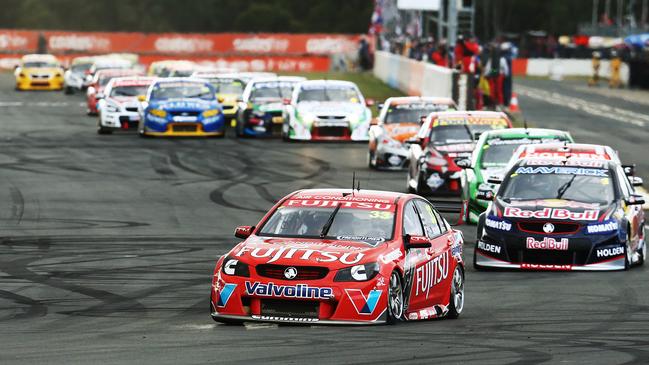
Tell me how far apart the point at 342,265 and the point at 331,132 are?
23328mm

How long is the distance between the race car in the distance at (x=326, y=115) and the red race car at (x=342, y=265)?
21.4m

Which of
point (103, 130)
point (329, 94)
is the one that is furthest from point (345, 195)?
point (103, 130)

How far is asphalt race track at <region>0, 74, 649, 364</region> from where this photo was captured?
10586 mm

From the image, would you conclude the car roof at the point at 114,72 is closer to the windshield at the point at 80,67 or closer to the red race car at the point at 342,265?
the windshield at the point at 80,67

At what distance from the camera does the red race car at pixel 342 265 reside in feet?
38.1

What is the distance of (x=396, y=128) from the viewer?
29.0 m

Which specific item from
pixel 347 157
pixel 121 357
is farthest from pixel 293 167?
pixel 121 357

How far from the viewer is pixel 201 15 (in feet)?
374

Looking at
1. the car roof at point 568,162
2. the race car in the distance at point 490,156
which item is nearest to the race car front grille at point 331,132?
the race car in the distance at point 490,156

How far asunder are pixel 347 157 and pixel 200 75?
1184 centimetres

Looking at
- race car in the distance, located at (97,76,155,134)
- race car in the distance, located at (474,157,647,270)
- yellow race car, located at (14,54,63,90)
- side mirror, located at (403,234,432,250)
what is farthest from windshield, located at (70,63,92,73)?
side mirror, located at (403,234,432,250)

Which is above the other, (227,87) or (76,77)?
(227,87)

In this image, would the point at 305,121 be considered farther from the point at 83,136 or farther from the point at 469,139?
the point at 469,139

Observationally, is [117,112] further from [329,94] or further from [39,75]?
[39,75]
